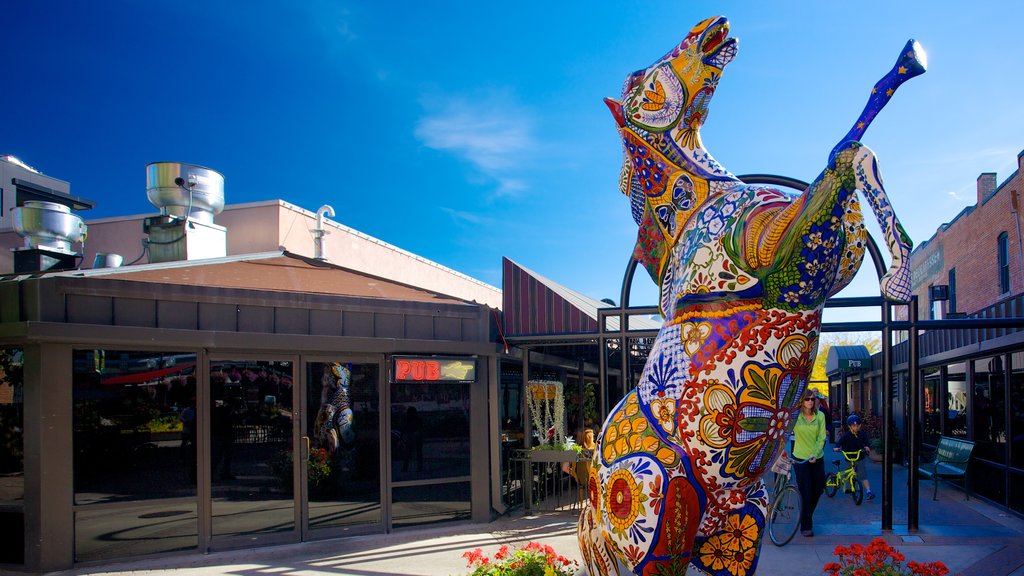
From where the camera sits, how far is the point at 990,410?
33.0 feet

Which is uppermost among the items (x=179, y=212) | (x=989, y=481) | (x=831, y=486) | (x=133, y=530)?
(x=179, y=212)

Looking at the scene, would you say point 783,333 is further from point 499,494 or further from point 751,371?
point 499,494

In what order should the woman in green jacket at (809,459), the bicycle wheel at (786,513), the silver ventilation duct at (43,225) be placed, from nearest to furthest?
the bicycle wheel at (786,513), the woman in green jacket at (809,459), the silver ventilation duct at (43,225)

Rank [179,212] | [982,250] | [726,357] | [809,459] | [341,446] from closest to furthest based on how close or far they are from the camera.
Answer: [726,357], [809,459], [341,446], [179,212], [982,250]

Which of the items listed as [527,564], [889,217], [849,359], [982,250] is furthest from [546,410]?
[982,250]

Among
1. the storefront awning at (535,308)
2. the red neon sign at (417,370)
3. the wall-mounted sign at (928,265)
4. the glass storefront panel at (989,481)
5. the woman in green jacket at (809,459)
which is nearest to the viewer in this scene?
the woman in green jacket at (809,459)

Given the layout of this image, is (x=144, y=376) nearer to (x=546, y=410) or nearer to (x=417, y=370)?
(x=417, y=370)

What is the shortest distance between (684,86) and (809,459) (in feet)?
19.7

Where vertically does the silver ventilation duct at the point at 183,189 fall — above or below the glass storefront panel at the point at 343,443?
above

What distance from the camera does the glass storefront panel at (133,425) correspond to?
698 cm

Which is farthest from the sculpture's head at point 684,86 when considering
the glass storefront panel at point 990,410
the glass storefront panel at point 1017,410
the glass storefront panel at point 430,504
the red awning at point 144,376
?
the glass storefront panel at point 990,410

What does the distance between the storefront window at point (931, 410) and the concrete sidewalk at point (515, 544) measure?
5078mm

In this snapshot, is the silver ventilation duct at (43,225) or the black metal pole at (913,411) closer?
the black metal pole at (913,411)

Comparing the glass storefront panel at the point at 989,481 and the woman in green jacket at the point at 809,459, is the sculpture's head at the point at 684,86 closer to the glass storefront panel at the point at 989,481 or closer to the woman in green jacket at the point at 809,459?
the woman in green jacket at the point at 809,459
